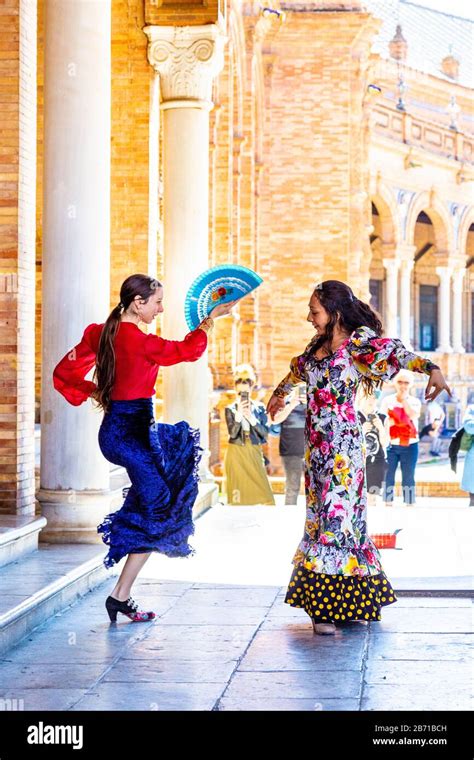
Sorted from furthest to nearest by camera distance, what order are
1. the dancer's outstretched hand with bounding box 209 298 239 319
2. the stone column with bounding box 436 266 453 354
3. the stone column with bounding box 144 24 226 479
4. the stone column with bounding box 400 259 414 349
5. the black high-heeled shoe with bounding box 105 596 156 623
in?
the stone column with bounding box 436 266 453 354 → the stone column with bounding box 400 259 414 349 → the stone column with bounding box 144 24 226 479 → the black high-heeled shoe with bounding box 105 596 156 623 → the dancer's outstretched hand with bounding box 209 298 239 319

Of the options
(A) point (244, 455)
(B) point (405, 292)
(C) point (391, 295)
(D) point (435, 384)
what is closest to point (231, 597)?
(D) point (435, 384)

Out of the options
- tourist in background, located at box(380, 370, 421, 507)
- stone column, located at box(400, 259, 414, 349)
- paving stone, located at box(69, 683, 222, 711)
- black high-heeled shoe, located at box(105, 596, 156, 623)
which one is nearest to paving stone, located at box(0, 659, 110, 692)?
paving stone, located at box(69, 683, 222, 711)

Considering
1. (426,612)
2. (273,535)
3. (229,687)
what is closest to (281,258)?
(273,535)

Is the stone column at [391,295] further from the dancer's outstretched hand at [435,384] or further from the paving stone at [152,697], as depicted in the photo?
the paving stone at [152,697]

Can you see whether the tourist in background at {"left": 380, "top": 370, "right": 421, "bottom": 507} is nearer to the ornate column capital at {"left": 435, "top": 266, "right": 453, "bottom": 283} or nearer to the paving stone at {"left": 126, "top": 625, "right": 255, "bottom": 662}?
the paving stone at {"left": 126, "top": 625, "right": 255, "bottom": 662}

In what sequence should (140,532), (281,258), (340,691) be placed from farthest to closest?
(281,258)
(140,532)
(340,691)

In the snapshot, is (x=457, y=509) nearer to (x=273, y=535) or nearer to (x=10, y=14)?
(x=273, y=535)

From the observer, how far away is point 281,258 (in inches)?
1070

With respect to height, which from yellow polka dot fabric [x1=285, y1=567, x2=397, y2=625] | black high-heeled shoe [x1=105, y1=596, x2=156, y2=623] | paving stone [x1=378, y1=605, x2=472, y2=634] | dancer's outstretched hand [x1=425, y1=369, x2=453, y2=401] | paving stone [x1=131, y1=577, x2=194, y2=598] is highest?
dancer's outstretched hand [x1=425, y1=369, x2=453, y2=401]

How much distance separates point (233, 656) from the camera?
6152 millimetres

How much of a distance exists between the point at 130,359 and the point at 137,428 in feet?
1.17

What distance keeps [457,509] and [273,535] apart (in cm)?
266

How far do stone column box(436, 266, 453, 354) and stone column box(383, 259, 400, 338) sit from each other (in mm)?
2739

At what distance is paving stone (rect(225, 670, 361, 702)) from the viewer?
539cm
